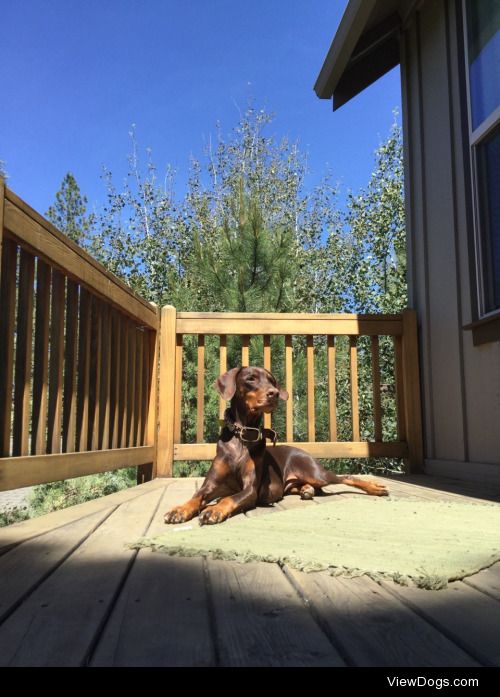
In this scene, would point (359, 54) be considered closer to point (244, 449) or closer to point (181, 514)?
point (244, 449)

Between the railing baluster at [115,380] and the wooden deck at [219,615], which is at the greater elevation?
the railing baluster at [115,380]

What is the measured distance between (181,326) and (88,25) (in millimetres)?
12613

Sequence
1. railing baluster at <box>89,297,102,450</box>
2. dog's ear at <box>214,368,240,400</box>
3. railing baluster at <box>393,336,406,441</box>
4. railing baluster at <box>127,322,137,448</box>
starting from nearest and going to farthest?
dog's ear at <box>214,368,240,400</box> < railing baluster at <box>89,297,102,450</box> < railing baluster at <box>127,322,137,448</box> < railing baluster at <box>393,336,406,441</box>

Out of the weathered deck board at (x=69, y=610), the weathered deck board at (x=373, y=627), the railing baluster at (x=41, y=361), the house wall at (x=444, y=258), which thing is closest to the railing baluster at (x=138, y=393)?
the railing baluster at (x=41, y=361)

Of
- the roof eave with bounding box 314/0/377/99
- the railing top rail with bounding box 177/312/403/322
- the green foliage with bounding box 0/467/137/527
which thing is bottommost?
the green foliage with bounding box 0/467/137/527

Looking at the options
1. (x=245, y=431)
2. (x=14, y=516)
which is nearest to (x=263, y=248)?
(x=245, y=431)

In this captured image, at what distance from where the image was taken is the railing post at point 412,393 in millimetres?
3797

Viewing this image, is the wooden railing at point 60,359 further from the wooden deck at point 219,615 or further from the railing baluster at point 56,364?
the wooden deck at point 219,615

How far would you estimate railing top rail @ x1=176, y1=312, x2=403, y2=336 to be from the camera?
12.3ft

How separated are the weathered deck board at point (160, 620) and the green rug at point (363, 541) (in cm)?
15

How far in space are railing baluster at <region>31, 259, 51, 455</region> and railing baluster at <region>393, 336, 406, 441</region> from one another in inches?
103

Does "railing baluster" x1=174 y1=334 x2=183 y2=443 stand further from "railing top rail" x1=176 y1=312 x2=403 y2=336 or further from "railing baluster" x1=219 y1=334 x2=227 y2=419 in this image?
"railing baluster" x1=219 y1=334 x2=227 y2=419

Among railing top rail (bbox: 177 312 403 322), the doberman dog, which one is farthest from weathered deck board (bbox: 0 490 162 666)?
railing top rail (bbox: 177 312 403 322)

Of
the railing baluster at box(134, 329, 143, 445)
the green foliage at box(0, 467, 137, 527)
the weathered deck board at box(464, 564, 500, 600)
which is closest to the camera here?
the weathered deck board at box(464, 564, 500, 600)
